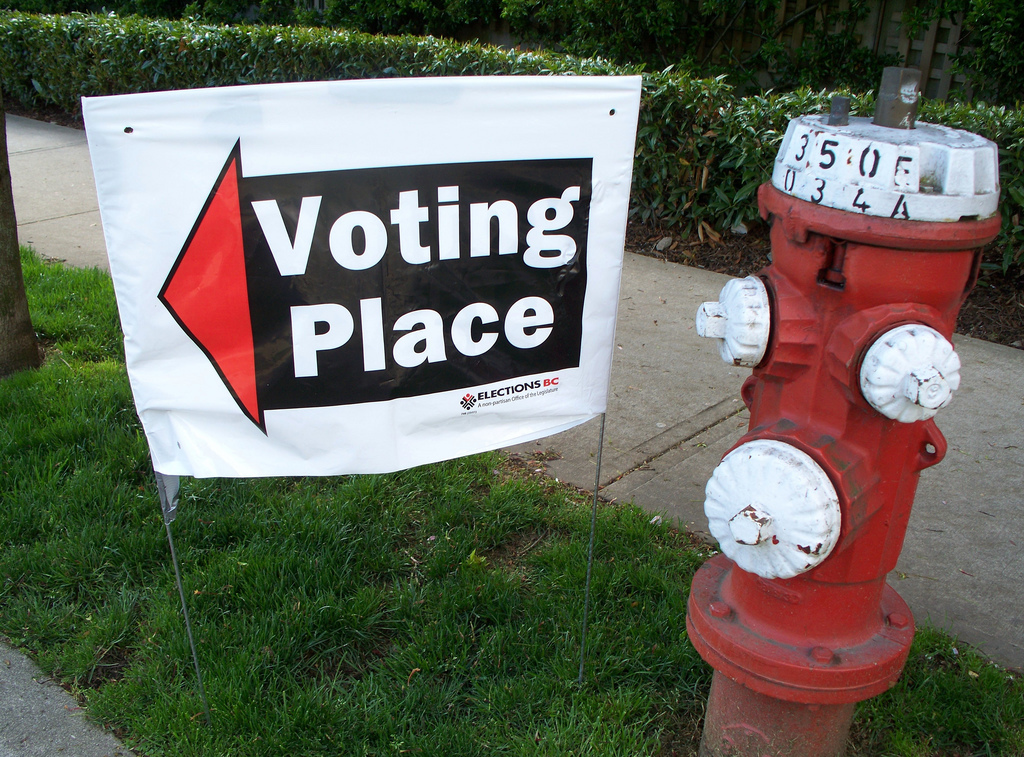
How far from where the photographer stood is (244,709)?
7.65 feet

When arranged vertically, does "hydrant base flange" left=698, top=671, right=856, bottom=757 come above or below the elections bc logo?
below

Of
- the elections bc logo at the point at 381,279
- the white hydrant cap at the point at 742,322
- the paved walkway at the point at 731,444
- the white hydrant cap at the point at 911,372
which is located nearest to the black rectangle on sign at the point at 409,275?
the elections bc logo at the point at 381,279

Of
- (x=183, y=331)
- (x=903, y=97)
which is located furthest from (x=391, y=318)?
(x=903, y=97)

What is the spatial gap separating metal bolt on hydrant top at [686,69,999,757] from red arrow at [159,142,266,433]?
1.02m

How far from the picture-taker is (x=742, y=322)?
5.66 feet

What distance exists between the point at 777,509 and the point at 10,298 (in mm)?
3690

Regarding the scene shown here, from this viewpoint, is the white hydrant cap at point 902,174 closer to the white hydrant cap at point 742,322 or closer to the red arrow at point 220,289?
the white hydrant cap at point 742,322

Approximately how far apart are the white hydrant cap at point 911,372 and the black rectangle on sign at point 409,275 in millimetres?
854

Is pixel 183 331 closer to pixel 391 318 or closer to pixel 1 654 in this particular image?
pixel 391 318

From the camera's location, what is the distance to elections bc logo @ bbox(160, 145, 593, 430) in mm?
1979

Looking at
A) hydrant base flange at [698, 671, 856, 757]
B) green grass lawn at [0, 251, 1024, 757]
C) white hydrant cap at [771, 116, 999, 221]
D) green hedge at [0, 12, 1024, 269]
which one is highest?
white hydrant cap at [771, 116, 999, 221]

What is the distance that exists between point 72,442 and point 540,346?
7.59 feet

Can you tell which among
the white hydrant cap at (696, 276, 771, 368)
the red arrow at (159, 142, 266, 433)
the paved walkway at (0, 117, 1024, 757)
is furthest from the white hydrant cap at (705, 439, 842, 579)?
the paved walkway at (0, 117, 1024, 757)

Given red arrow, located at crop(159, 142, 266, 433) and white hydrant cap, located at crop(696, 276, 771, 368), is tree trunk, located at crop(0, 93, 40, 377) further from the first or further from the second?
white hydrant cap, located at crop(696, 276, 771, 368)
